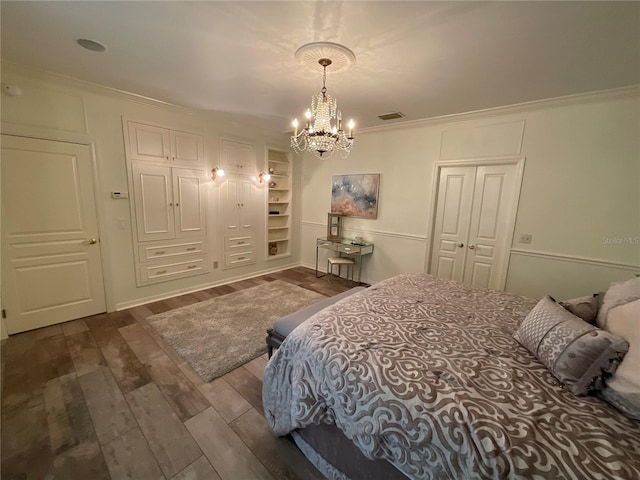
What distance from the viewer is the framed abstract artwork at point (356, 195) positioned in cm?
430

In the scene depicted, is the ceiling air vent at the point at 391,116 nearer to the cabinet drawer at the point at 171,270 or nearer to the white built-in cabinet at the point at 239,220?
the white built-in cabinet at the point at 239,220

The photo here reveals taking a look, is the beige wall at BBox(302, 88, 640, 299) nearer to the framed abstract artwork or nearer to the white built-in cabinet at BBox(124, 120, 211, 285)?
the framed abstract artwork

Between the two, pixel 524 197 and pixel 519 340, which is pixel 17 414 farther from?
pixel 524 197

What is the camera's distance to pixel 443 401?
1.05 metres

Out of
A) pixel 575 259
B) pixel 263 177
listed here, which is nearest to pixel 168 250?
pixel 263 177

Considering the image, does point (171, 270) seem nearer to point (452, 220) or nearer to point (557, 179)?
point (452, 220)

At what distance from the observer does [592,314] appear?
149cm

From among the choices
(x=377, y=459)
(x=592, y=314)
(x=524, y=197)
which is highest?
(x=524, y=197)

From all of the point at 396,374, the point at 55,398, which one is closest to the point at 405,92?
the point at 396,374

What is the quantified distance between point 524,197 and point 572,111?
96 cm

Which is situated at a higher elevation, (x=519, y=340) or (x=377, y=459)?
(x=519, y=340)

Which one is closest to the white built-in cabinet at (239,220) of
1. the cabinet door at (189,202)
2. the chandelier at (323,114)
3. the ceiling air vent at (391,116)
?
the cabinet door at (189,202)

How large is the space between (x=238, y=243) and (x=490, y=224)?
3899mm

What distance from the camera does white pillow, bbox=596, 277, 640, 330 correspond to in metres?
1.38
